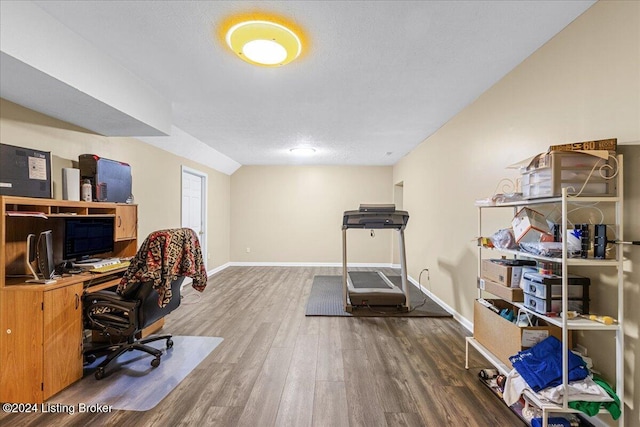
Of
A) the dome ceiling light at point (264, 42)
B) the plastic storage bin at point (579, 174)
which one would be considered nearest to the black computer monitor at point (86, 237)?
the dome ceiling light at point (264, 42)

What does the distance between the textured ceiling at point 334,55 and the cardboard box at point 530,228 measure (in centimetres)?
123

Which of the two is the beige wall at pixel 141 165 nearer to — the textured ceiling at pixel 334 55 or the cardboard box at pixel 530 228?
the textured ceiling at pixel 334 55

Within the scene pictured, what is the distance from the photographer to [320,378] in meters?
2.27

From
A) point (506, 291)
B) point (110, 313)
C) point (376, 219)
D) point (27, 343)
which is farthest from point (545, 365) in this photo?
point (27, 343)

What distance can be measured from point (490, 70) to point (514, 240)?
147cm

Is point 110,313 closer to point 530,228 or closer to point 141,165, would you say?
point 141,165

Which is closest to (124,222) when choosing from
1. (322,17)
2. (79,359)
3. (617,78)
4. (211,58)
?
(79,359)

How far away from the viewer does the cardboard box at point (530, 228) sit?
5.66 feet

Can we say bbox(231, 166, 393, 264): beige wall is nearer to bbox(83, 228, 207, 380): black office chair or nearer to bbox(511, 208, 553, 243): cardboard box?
bbox(83, 228, 207, 380): black office chair

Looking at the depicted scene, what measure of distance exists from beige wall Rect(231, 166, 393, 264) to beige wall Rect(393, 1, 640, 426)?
3.10 metres

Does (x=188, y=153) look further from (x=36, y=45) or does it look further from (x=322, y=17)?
(x=322, y=17)

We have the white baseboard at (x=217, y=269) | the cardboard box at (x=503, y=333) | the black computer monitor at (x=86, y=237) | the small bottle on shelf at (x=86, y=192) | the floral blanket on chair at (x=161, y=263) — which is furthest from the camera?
the white baseboard at (x=217, y=269)

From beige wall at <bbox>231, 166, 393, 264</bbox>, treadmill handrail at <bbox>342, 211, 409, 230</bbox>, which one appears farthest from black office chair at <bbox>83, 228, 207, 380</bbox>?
beige wall at <bbox>231, 166, 393, 264</bbox>

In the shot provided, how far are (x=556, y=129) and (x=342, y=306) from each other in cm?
309
